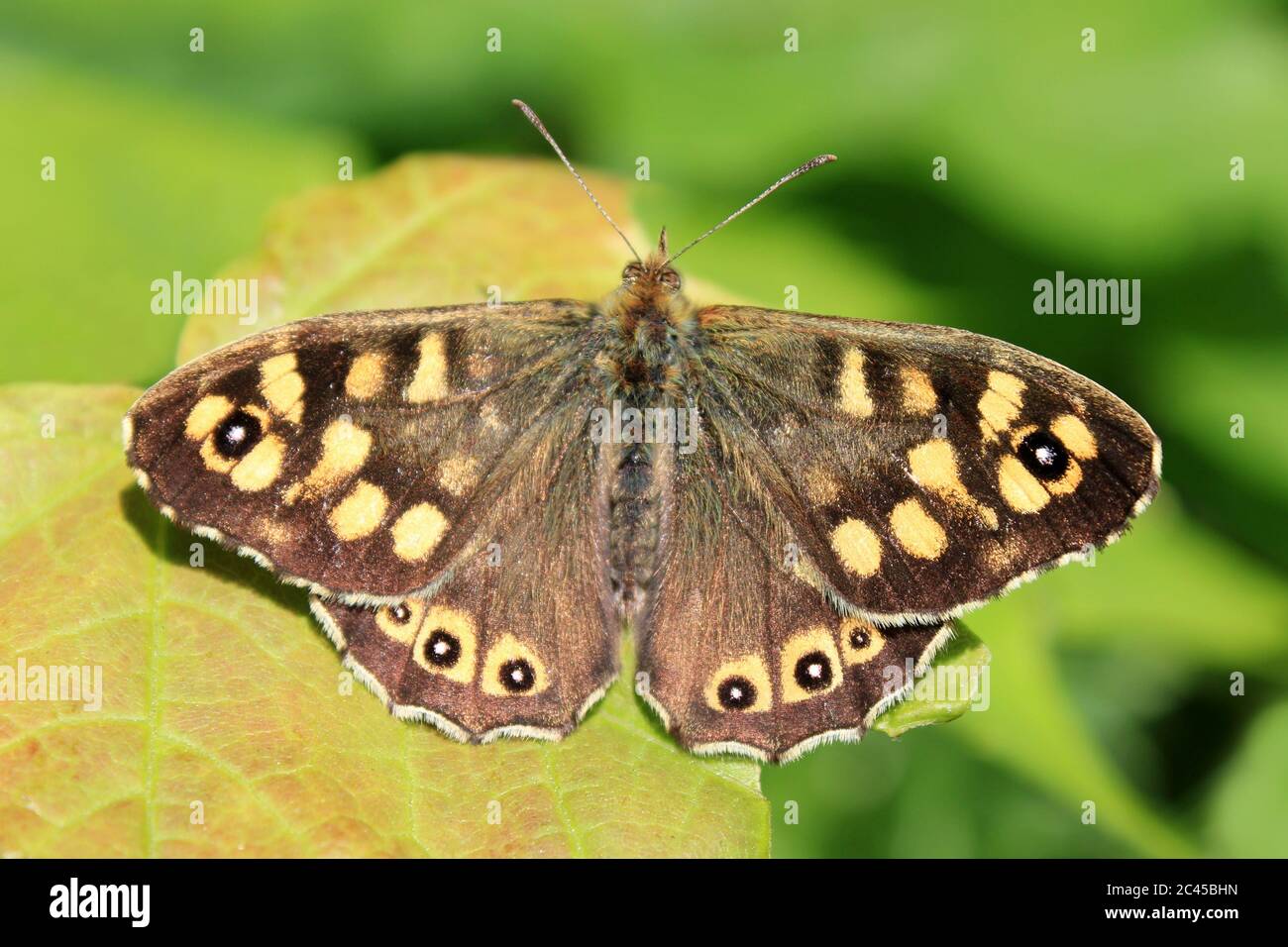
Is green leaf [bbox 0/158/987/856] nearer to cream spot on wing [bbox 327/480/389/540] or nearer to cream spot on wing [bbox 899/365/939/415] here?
cream spot on wing [bbox 327/480/389/540]

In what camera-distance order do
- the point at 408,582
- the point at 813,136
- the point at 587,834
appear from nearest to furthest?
the point at 587,834, the point at 408,582, the point at 813,136

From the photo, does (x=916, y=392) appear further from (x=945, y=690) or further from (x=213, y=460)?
(x=213, y=460)

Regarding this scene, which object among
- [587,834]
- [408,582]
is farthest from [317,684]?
[587,834]

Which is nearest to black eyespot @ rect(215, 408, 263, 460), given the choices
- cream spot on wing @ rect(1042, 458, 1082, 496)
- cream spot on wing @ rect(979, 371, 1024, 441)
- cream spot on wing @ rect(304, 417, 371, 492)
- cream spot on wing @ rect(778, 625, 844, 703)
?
cream spot on wing @ rect(304, 417, 371, 492)

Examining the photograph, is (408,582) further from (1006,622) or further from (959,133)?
(959,133)

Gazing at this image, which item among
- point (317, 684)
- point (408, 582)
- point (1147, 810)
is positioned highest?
point (408, 582)

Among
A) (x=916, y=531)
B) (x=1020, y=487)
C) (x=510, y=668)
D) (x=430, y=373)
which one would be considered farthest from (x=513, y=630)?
(x=1020, y=487)

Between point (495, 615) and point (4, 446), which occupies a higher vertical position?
point (4, 446)
